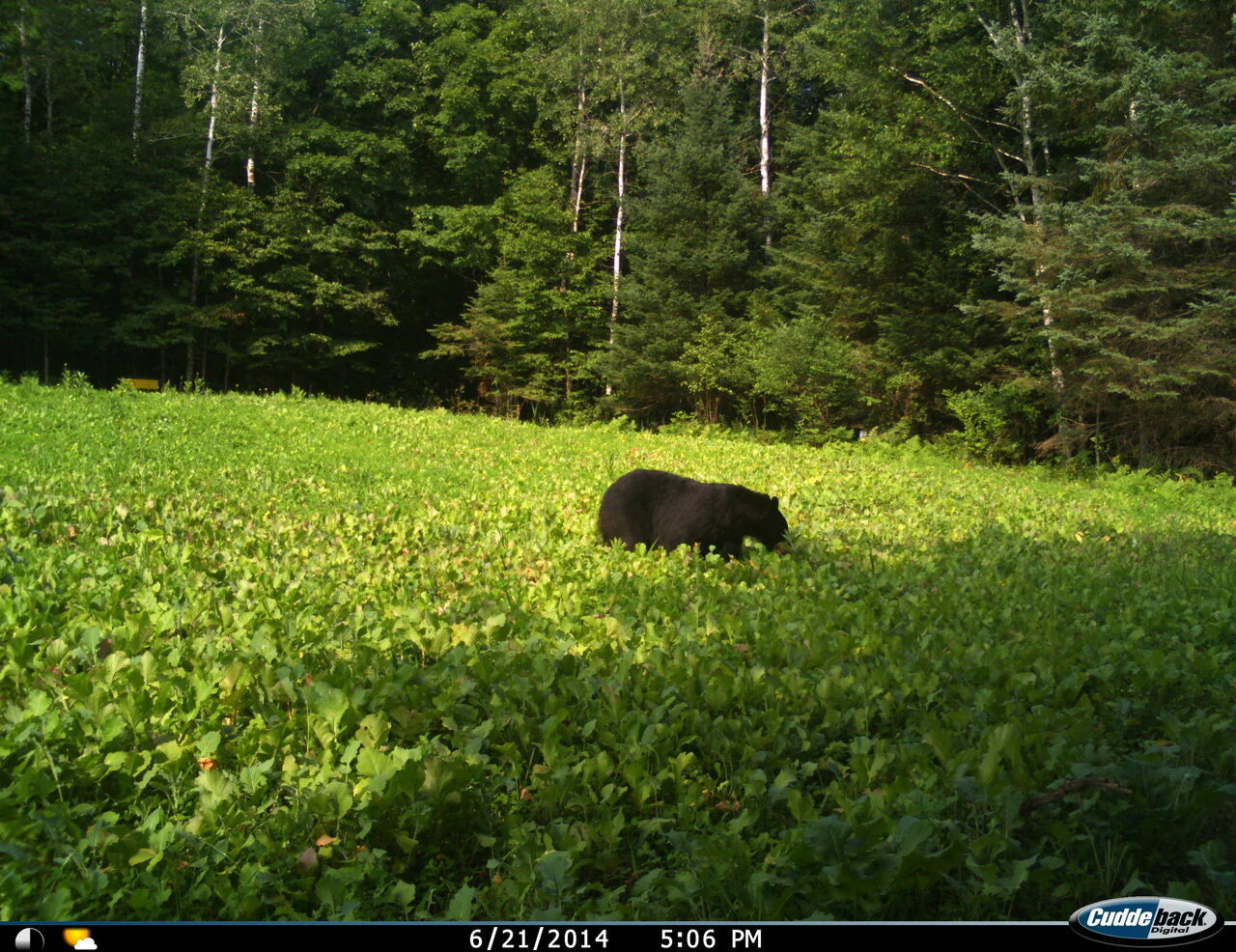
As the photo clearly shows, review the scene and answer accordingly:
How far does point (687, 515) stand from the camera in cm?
746

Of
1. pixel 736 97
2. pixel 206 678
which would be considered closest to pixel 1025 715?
pixel 206 678

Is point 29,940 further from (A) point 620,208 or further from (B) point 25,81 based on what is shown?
(B) point 25,81

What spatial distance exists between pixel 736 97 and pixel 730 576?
2823cm

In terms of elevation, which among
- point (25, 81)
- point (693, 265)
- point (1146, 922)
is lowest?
point (1146, 922)

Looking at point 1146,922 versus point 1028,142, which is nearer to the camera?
point 1146,922

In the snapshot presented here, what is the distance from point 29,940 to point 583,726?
1854 millimetres

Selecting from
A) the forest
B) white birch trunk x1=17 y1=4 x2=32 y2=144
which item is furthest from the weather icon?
white birch trunk x1=17 y1=4 x2=32 y2=144

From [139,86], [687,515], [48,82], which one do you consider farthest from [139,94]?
[687,515]

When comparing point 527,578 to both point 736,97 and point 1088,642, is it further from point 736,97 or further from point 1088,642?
point 736,97

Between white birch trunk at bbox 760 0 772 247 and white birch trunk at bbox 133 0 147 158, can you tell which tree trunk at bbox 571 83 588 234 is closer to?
white birch trunk at bbox 760 0 772 247

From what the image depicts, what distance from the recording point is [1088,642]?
4750 mm

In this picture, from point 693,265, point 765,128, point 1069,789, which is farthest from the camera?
point 765,128

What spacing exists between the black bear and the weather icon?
18.1 ft

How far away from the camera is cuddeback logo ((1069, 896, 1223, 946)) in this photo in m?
2.09
